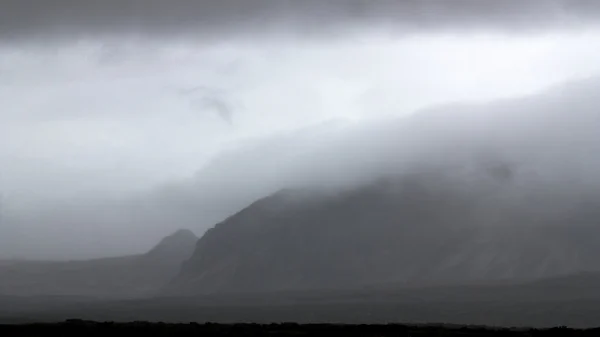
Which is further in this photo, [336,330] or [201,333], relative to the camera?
[336,330]

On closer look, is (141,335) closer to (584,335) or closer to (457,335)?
(457,335)

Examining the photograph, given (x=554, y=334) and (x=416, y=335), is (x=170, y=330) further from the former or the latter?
(x=554, y=334)

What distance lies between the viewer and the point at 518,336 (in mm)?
139500

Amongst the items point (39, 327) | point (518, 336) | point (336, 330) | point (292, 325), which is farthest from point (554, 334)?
point (39, 327)

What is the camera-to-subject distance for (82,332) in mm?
142125

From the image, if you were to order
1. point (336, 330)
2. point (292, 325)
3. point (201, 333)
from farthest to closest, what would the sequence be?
point (292, 325)
point (336, 330)
point (201, 333)

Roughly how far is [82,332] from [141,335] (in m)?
8.42

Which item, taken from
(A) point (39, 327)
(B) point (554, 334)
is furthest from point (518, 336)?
(A) point (39, 327)

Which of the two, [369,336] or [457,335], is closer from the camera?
[369,336]

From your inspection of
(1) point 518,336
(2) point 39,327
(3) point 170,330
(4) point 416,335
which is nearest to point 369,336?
(4) point 416,335

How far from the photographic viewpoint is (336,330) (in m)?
152

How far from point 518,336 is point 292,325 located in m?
36.8

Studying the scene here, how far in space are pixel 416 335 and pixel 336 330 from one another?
14897mm

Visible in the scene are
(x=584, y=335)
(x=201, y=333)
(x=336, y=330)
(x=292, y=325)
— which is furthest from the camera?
(x=292, y=325)
